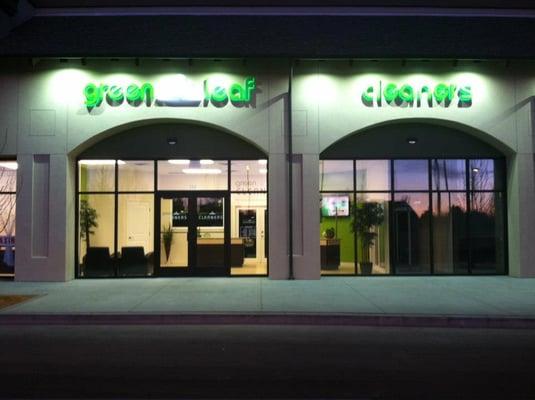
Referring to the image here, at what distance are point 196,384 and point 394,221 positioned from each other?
464 inches

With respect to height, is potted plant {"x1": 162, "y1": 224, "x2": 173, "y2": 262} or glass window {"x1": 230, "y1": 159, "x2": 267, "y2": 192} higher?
glass window {"x1": 230, "y1": 159, "x2": 267, "y2": 192}

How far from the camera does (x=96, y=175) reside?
659 inches

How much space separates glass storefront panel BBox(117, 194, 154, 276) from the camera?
54.4 ft

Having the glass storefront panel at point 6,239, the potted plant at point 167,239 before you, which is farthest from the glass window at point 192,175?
the glass storefront panel at point 6,239

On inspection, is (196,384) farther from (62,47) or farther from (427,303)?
(62,47)

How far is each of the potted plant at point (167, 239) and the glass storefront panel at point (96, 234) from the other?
1.55 meters

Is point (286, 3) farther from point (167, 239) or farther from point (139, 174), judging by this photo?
point (167, 239)

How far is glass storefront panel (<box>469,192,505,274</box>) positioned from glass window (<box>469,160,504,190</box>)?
0.24 meters

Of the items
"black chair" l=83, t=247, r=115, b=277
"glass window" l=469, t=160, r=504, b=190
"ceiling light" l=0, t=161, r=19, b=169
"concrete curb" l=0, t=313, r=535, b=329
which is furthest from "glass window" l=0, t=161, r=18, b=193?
"glass window" l=469, t=160, r=504, b=190

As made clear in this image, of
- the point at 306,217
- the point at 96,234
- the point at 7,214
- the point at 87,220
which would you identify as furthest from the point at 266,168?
the point at 7,214

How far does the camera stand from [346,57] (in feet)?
50.2

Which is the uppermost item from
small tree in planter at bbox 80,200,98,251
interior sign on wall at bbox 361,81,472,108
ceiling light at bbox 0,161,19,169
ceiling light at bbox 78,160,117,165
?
interior sign on wall at bbox 361,81,472,108

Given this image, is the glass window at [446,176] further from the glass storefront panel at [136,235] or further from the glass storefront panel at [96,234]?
the glass storefront panel at [96,234]

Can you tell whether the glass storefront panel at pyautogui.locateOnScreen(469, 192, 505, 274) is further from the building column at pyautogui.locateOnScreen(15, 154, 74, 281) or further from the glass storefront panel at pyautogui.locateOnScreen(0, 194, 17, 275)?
the glass storefront panel at pyautogui.locateOnScreen(0, 194, 17, 275)
